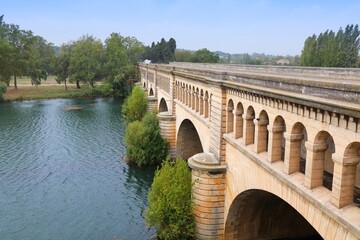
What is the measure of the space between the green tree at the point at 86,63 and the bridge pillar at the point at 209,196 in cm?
7119

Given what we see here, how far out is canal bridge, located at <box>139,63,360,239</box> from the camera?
9.70 metres

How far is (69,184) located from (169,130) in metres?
9.64

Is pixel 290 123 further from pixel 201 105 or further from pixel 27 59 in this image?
pixel 27 59

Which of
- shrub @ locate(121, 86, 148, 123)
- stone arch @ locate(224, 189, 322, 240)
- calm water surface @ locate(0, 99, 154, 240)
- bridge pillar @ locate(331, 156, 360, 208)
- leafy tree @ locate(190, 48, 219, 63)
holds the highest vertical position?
leafy tree @ locate(190, 48, 219, 63)

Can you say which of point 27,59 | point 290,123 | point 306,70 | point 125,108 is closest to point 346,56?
point 125,108

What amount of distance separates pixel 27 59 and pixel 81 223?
7358 cm

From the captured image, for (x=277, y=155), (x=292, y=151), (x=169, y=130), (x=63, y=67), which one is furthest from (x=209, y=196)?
(x=63, y=67)

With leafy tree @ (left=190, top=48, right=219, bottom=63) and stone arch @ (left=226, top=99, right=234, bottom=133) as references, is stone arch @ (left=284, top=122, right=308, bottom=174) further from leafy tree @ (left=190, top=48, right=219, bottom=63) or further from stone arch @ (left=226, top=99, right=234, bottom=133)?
leafy tree @ (left=190, top=48, right=219, bottom=63)

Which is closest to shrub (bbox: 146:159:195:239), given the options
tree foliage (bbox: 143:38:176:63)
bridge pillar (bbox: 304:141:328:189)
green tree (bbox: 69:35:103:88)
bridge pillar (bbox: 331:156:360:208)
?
bridge pillar (bbox: 304:141:328:189)

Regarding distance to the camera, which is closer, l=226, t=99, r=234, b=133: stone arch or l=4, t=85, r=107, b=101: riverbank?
l=226, t=99, r=234, b=133: stone arch

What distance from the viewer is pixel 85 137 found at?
145ft

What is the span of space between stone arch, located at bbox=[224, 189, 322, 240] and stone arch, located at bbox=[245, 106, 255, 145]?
2229 millimetres

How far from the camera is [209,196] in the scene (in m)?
18.1

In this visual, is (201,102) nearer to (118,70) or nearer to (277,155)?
(277,155)
